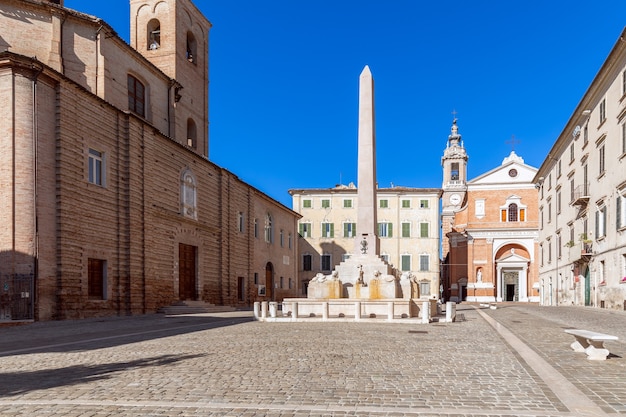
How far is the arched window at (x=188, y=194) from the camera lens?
28562 millimetres

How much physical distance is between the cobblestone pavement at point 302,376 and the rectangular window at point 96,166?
10579mm

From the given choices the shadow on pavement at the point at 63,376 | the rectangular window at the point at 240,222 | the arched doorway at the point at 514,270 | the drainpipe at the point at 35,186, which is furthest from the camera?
the arched doorway at the point at 514,270

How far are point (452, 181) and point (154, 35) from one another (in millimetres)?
44966

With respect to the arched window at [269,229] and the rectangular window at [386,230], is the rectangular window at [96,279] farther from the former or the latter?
the rectangular window at [386,230]

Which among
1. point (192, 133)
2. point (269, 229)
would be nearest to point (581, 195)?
point (269, 229)

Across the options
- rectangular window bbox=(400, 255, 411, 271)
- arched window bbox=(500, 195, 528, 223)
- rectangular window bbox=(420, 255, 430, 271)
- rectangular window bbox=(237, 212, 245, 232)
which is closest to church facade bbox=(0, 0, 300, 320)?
rectangular window bbox=(237, 212, 245, 232)

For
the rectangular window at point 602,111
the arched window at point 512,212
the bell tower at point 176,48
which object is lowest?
the arched window at point 512,212

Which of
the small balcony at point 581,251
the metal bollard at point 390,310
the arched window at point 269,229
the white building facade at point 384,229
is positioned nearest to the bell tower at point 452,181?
the white building facade at point 384,229

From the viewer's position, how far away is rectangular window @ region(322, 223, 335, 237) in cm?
5341

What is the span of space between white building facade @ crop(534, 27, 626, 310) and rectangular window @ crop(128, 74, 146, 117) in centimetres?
2397

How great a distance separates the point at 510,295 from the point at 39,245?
49311 mm

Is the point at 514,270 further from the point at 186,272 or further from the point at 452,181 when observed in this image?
the point at 186,272

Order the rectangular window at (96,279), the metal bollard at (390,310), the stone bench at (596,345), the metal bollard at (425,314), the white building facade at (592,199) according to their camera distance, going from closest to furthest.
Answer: the stone bench at (596,345), the metal bollard at (425,314), the metal bollard at (390,310), the rectangular window at (96,279), the white building facade at (592,199)

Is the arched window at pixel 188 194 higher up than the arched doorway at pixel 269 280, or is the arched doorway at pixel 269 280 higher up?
the arched window at pixel 188 194
